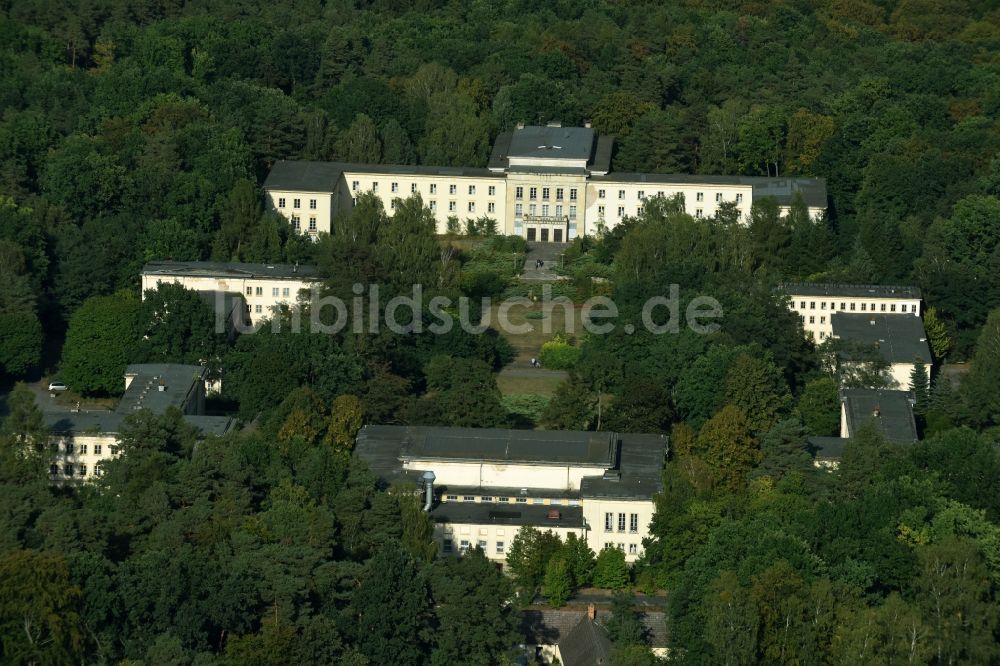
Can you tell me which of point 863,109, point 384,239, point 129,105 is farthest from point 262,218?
point 863,109

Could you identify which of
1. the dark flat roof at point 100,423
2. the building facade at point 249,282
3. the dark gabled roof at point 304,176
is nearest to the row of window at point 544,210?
the dark gabled roof at point 304,176

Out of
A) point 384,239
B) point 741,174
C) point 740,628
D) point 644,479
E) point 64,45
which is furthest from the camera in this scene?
point 64,45

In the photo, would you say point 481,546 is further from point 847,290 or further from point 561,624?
point 847,290

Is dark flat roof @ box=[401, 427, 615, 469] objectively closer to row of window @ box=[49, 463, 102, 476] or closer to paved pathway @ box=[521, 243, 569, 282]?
row of window @ box=[49, 463, 102, 476]

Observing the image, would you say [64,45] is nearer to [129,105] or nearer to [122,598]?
[129,105]

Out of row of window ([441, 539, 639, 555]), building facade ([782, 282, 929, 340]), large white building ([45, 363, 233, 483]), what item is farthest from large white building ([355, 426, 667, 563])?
building facade ([782, 282, 929, 340])

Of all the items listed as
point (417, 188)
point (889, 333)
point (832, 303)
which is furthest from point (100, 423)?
point (889, 333)
